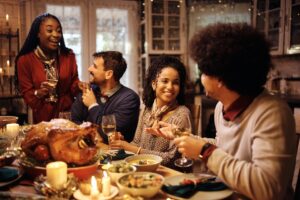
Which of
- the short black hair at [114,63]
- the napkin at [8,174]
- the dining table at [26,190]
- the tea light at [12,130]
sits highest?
the short black hair at [114,63]

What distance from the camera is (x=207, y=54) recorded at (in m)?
1.21

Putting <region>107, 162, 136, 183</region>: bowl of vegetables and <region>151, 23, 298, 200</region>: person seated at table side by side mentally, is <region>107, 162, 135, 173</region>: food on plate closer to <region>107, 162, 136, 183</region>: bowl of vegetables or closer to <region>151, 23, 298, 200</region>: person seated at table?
<region>107, 162, 136, 183</region>: bowl of vegetables

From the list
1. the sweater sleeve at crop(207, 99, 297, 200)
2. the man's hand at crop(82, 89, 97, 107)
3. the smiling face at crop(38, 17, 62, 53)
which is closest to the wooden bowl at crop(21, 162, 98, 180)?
the sweater sleeve at crop(207, 99, 297, 200)

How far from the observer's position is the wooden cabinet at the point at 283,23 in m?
3.81

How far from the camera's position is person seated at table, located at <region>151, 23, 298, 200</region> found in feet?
3.43

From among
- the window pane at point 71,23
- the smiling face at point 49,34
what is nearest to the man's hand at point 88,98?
the smiling face at point 49,34

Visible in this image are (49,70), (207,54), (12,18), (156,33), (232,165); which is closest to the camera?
(232,165)

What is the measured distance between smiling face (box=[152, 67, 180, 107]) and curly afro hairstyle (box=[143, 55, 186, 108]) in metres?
0.04

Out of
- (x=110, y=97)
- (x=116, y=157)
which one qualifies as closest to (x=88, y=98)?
(x=110, y=97)

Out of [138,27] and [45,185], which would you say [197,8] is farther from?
[45,185]

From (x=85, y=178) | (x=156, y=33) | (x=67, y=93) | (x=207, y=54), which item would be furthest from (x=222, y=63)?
(x=156, y=33)

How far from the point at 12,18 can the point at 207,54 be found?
12.5 ft

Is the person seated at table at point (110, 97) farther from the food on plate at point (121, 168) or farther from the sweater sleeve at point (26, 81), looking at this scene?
the food on plate at point (121, 168)

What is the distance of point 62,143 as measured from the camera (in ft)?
4.00
